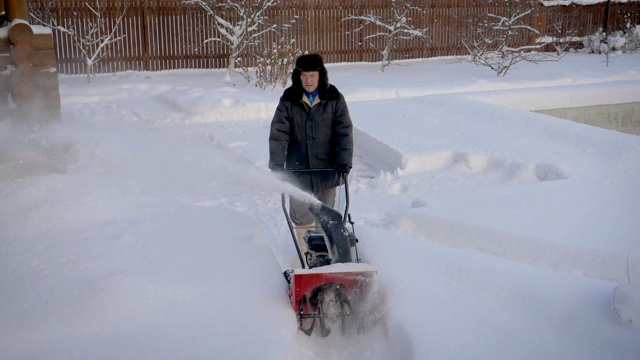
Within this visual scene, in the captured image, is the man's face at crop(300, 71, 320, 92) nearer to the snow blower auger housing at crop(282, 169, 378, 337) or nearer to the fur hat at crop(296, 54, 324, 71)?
the fur hat at crop(296, 54, 324, 71)

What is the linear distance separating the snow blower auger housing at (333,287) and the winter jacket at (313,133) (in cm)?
75

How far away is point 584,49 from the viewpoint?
2131 cm

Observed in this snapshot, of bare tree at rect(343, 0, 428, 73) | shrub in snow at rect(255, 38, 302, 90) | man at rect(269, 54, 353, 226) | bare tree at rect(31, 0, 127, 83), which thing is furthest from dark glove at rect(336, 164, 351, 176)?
bare tree at rect(343, 0, 428, 73)

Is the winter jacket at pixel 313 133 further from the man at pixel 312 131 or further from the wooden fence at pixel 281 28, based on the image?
the wooden fence at pixel 281 28

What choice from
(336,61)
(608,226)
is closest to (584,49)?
(336,61)

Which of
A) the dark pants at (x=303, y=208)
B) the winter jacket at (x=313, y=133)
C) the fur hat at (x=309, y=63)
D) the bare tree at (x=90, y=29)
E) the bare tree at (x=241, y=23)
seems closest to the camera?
the fur hat at (x=309, y=63)

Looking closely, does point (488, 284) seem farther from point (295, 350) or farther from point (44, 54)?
point (44, 54)

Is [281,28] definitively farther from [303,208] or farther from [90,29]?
[303,208]

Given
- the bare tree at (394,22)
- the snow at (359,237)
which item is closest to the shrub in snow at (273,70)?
the snow at (359,237)

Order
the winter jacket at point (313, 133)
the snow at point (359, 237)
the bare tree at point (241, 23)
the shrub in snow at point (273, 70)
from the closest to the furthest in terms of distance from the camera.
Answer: the snow at point (359, 237)
the winter jacket at point (313, 133)
the shrub in snow at point (273, 70)
the bare tree at point (241, 23)

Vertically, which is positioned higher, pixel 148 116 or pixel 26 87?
pixel 26 87

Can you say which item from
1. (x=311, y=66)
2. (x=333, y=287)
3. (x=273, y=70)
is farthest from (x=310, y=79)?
(x=273, y=70)

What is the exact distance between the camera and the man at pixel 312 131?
197 inches

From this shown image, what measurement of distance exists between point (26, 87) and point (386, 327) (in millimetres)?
5050
